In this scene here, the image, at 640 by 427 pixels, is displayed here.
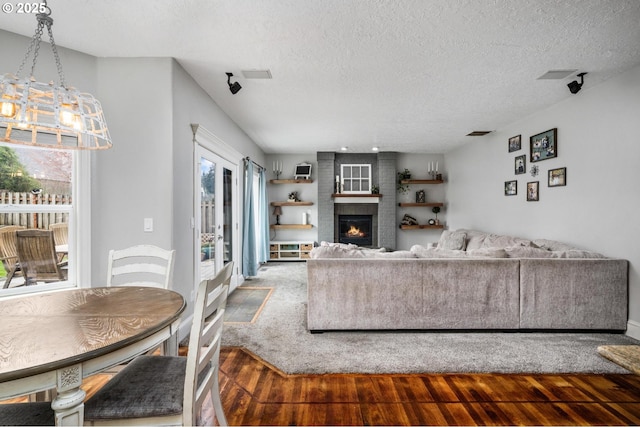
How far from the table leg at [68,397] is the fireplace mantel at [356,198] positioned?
21.4 feet

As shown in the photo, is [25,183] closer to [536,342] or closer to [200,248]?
[200,248]

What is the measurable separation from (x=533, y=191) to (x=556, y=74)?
1.77 metres

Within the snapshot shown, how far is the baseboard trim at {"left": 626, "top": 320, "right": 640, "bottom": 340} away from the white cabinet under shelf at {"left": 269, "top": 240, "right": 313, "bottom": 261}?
5.33 meters

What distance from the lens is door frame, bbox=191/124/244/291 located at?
134 inches

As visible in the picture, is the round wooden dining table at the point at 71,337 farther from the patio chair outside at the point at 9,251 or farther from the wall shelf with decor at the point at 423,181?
the wall shelf with decor at the point at 423,181

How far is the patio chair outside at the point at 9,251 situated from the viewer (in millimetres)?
2500

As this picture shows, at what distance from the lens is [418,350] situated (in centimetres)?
278

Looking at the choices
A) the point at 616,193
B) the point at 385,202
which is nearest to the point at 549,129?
the point at 616,193

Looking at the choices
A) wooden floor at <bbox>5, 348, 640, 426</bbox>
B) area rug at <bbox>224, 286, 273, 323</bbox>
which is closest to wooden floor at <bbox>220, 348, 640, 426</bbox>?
wooden floor at <bbox>5, 348, 640, 426</bbox>

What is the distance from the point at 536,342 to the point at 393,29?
2976 millimetres

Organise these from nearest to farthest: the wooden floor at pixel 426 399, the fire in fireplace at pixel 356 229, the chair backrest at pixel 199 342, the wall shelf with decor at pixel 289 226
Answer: the chair backrest at pixel 199 342
the wooden floor at pixel 426 399
the wall shelf with decor at pixel 289 226
the fire in fireplace at pixel 356 229

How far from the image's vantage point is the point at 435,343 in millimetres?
2924

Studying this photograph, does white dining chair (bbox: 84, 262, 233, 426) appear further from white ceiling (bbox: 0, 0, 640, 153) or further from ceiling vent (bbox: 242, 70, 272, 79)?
ceiling vent (bbox: 242, 70, 272, 79)

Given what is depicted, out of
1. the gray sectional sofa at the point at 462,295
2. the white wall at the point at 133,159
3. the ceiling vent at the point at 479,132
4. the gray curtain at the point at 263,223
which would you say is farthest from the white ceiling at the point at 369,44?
the gray curtain at the point at 263,223
